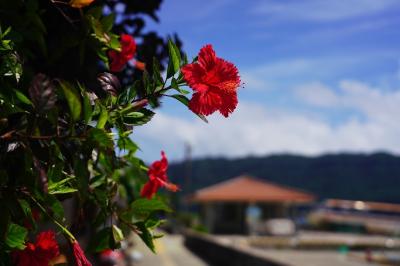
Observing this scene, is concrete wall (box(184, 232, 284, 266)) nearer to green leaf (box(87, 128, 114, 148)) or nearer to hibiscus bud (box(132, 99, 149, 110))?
hibiscus bud (box(132, 99, 149, 110))

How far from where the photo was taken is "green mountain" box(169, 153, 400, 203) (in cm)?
15975

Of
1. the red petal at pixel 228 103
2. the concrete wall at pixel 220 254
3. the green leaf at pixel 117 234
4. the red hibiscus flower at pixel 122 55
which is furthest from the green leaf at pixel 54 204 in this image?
the concrete wall at pixel 220 254

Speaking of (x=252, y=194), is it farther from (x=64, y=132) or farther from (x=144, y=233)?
(x=64, y=132)

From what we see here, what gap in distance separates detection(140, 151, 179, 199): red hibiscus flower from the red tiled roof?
42493 mm

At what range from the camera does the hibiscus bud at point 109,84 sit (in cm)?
164

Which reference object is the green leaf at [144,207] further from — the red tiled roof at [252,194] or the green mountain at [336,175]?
the green mountain at [336,175]

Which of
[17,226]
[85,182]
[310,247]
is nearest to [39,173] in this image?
[85,182]

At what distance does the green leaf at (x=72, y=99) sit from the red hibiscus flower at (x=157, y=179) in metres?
0.87

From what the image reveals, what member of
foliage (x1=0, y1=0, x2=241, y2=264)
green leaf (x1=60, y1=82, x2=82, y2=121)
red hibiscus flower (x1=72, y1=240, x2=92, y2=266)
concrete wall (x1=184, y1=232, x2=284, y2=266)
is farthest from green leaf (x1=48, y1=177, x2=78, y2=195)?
concrete wall (x1=184, y1=232, x2=284, y2=266)

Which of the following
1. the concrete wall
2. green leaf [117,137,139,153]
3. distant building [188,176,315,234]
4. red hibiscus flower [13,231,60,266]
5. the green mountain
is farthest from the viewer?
the green mountain

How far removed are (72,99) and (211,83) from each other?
1.19 ft

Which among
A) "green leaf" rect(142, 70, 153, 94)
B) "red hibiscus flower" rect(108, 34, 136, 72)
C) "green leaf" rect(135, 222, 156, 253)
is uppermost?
"red hibiscus flower" rect(108, 34, 136, 72)

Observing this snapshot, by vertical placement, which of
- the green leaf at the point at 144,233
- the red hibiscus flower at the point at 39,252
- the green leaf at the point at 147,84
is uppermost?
the green leaf at the point at 147,84

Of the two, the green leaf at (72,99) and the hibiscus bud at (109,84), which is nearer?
the green leaf at (72,99)
